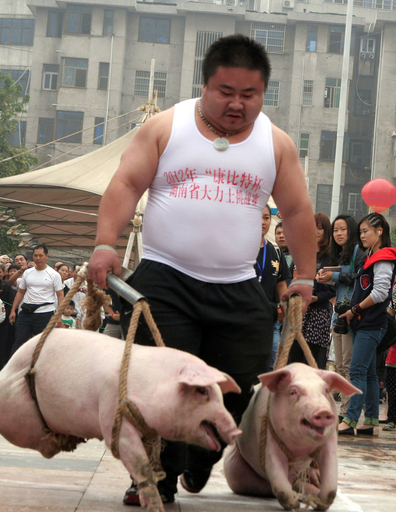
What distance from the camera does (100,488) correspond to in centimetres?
314

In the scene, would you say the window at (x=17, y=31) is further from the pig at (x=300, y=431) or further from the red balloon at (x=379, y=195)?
the pig at (x=300, y=431)

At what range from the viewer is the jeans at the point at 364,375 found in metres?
6.11

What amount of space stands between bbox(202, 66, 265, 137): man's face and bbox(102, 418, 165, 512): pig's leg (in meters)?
1.29

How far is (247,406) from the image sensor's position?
3107 mm

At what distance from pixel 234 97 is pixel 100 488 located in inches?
70.7

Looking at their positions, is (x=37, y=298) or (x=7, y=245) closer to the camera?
(x=37, y=298)

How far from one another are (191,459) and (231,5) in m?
43.9

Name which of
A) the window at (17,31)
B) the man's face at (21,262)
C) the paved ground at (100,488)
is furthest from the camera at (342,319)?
the window at (17,31)

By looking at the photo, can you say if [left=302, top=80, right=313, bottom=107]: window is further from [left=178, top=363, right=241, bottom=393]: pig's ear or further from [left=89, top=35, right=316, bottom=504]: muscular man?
[left=178, top=363, right=241, bottom=393]: pig's ear

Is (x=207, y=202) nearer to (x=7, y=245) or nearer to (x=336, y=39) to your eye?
(x=7, y=245)

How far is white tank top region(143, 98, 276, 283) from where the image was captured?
9.42 feet

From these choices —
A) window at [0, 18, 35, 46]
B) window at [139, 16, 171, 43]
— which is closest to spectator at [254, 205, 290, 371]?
window at [139, 16, 171, 43]

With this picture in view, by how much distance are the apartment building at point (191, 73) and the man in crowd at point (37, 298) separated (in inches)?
1271

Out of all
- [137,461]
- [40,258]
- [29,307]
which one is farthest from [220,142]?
[40,258]
